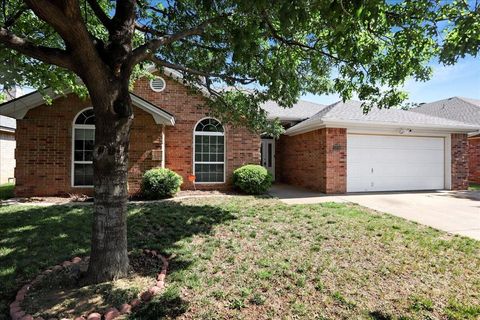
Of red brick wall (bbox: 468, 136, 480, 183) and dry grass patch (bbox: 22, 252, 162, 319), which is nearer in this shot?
dry grass patch (bbox: 22, 252, 162, 319)

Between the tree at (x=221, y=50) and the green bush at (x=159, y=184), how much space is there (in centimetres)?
417

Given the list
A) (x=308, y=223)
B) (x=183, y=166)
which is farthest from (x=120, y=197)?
(x=183, y=166)

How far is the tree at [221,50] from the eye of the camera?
11.0ft

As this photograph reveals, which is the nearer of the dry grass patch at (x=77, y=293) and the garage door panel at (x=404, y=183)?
the dry grass patch at (x=77, y=293)

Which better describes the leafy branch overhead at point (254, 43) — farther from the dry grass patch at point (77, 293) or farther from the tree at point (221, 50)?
the dry grass patch at point (77, 293)

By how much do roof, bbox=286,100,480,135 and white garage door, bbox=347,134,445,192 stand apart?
70 centimetres

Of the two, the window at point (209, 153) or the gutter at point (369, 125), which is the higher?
the gutter at point (369, 125)

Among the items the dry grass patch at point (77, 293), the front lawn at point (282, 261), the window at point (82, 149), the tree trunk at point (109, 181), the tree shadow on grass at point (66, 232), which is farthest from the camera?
the window at point (82, 149)

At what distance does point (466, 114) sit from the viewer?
59.4ft

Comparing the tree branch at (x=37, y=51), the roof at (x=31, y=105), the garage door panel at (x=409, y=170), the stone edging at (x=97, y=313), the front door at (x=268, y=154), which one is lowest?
the stone edging at (x=97, y=313)

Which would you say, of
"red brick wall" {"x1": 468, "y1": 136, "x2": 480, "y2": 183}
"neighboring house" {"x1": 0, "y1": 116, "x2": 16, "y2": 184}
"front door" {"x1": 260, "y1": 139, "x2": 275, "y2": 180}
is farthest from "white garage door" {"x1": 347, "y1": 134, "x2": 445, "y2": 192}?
"neighboring house" {"x1": 0, "y1": 116, "x2": 16, "y2": 184}

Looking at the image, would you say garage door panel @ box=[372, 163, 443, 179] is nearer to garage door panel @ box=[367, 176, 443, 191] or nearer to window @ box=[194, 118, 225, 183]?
garage door panel @ box=[367, 176, 443, 191]

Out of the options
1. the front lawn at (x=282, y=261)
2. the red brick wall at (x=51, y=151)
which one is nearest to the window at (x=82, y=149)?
the red brick wall at (x=51, y=151)

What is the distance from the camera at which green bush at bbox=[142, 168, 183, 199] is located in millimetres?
9977
